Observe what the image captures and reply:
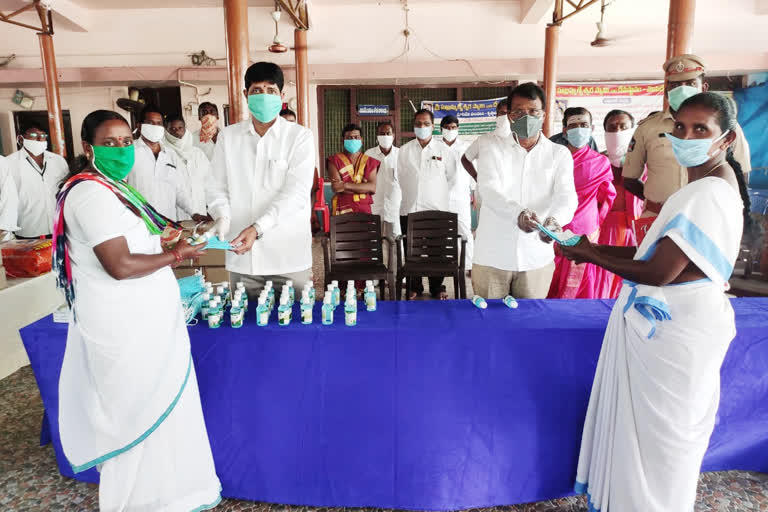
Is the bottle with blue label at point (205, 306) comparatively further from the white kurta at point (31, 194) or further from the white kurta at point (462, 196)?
the white kurta at point (31, 194)

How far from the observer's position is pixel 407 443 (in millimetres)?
1776

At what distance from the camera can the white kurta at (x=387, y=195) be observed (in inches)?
192

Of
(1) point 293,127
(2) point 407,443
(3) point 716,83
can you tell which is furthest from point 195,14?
(3) point 716,83

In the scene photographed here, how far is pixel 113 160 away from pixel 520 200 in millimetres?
1779

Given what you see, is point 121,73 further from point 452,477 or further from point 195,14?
point 452,477

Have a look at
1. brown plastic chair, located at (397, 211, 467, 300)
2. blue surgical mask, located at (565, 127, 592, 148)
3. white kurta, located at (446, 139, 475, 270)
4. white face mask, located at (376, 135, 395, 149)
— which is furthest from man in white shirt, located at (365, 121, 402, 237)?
blue surgical mask, located at (565, 127, 592, 148)

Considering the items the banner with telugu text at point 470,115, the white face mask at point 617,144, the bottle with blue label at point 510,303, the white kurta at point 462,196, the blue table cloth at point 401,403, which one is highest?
the banner with telugu text at point 470,115

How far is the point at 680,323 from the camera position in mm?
1355

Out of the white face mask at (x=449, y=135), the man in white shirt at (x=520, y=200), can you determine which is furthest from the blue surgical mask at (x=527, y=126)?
the white face mask at (x=449, y=135)

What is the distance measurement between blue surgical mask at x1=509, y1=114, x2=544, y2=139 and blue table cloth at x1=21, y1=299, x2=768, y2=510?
3.16 feet

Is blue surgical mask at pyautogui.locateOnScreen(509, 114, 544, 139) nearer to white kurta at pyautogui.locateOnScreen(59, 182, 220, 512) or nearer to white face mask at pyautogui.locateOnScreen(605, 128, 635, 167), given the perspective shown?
white face mask at pyautogui.locateOnScreen(605, 128, 635, 167)

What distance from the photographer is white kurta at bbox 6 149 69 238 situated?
449cm

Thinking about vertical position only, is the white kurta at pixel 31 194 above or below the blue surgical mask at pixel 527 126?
below

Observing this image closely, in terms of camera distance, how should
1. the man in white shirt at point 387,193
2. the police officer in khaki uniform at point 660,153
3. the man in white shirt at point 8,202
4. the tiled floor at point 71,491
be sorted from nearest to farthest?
the tiled floor at point 71,491, the police officer in khaki uniform at point 660,153, the man in white shirt at point 8,202, the man in white shirt at point 387,193
